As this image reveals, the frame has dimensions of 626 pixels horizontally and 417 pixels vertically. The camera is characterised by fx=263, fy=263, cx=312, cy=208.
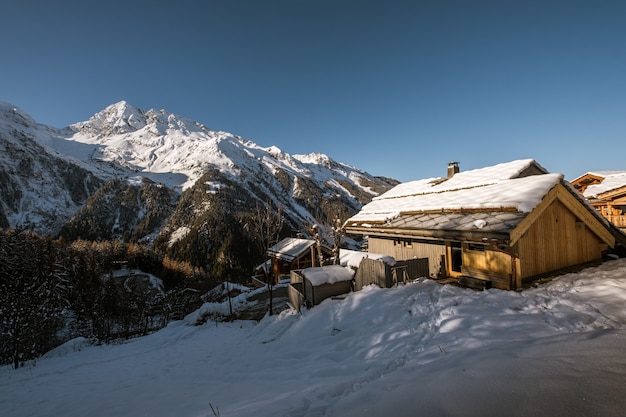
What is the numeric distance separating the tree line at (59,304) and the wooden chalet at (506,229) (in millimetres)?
19270

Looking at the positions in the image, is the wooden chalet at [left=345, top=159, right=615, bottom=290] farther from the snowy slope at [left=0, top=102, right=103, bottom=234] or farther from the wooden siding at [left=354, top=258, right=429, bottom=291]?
the snowy slope at [left=0, top=102, right=103, bottom=234]

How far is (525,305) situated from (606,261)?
738 centimetres

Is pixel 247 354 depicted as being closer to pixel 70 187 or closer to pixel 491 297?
pixel 491 297

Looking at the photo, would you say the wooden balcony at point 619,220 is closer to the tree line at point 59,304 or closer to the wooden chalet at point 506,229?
the wooden chalet at point 506,229

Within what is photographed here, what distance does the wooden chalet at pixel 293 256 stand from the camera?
2808cm

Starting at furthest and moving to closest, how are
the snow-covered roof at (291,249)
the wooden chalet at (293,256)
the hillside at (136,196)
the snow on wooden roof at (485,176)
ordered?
the hillside at (136,196) < the wooden chalet at (293,256) < the snow-covered roof at (291,249) < the snow on wooden roof at (485,176)

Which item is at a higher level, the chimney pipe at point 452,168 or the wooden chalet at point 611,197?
the chimney pipe at point 452,168

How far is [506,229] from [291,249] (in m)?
23.3

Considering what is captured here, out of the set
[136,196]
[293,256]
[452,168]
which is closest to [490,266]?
[452,168]

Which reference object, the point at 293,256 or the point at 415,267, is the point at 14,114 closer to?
the point at 293,256

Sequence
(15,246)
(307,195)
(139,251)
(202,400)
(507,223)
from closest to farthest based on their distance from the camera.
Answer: (202,400) → (507,223) → (15,246) → (139,251) → (307,195)

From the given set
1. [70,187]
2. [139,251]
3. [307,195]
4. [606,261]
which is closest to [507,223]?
[606,261]

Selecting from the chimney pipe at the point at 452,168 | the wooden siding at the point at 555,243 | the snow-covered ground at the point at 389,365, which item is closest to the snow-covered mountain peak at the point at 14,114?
the snow-covered ground at the point at 389,365

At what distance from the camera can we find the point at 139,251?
40.2m
